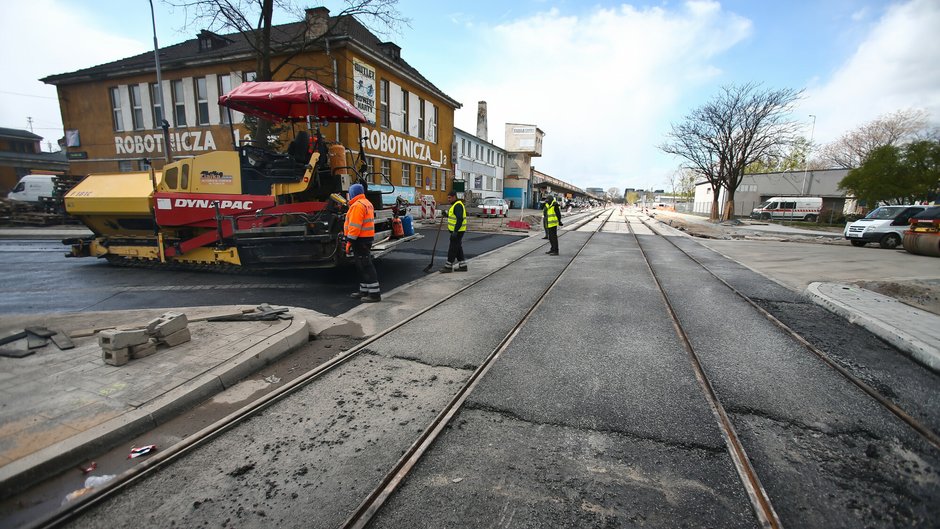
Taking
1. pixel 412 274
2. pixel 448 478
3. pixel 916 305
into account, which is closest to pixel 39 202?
pixel 412 274

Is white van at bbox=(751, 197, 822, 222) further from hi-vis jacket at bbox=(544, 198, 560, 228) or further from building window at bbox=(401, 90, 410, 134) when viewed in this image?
hi-vis jacket at bbox=(544, 198, 560, 228)

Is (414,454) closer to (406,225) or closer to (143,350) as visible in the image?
(143,350)

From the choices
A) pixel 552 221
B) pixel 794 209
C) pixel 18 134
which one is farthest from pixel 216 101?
pixel 794 209

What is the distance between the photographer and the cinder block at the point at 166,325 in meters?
3.89

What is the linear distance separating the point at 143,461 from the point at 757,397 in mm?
4652

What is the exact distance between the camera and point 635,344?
4531mm

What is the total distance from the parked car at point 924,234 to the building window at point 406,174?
21.9 m

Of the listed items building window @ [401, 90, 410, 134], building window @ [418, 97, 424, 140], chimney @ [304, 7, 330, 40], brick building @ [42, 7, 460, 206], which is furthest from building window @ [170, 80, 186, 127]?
building window @ [418, 97, 424, 140]

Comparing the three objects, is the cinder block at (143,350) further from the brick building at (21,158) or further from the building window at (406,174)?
the brick building at (21,158)

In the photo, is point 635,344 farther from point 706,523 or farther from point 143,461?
point 143,461

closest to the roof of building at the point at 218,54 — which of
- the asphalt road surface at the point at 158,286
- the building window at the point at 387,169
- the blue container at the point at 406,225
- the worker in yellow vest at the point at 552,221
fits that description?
the building window at the point at 387,169

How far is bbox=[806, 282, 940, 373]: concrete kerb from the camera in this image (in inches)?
163

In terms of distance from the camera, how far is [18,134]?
41156 millimetres

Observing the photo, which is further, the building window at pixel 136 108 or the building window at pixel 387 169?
the building window at pixel 136 108
